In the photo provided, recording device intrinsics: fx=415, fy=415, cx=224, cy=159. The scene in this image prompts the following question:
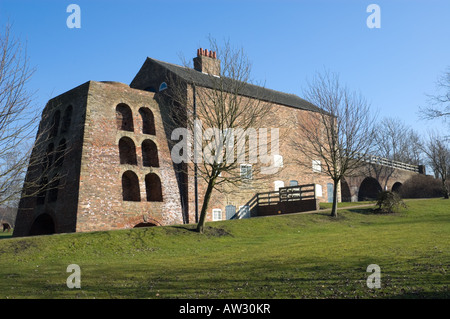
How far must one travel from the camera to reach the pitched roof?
25748 mm

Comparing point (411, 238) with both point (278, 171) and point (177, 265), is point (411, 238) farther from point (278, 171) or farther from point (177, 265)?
point (278, 171)

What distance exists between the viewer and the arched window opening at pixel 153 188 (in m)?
26.5

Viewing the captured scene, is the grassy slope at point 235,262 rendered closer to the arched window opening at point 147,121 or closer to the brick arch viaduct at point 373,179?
the arched window opening at point 147,121

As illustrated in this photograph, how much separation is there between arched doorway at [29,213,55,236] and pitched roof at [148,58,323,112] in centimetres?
1279

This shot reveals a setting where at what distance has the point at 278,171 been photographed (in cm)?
3155

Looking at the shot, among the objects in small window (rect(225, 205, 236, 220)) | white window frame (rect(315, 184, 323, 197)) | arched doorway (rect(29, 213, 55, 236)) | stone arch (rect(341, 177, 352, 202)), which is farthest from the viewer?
stone arch (rect(341, 177, 352, 202))

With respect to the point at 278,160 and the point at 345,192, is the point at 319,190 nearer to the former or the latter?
the point at 278,160

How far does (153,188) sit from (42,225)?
747cm

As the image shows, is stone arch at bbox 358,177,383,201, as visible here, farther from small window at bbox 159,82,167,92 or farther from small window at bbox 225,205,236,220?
small window at bbox 159,82,167,92

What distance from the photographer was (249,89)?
26062mm

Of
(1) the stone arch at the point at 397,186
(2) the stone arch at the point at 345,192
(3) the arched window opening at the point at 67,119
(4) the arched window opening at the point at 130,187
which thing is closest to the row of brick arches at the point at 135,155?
(4) the arched window opening at the point at 130,187

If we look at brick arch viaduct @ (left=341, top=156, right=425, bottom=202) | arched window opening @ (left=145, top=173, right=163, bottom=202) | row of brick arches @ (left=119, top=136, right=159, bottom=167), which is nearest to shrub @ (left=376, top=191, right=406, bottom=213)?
arched window opening @ (left=145, top=173, right=163, bottom=202)

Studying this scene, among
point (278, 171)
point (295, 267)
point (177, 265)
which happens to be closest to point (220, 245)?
point (177, 265)

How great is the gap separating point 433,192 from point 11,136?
44776mm
